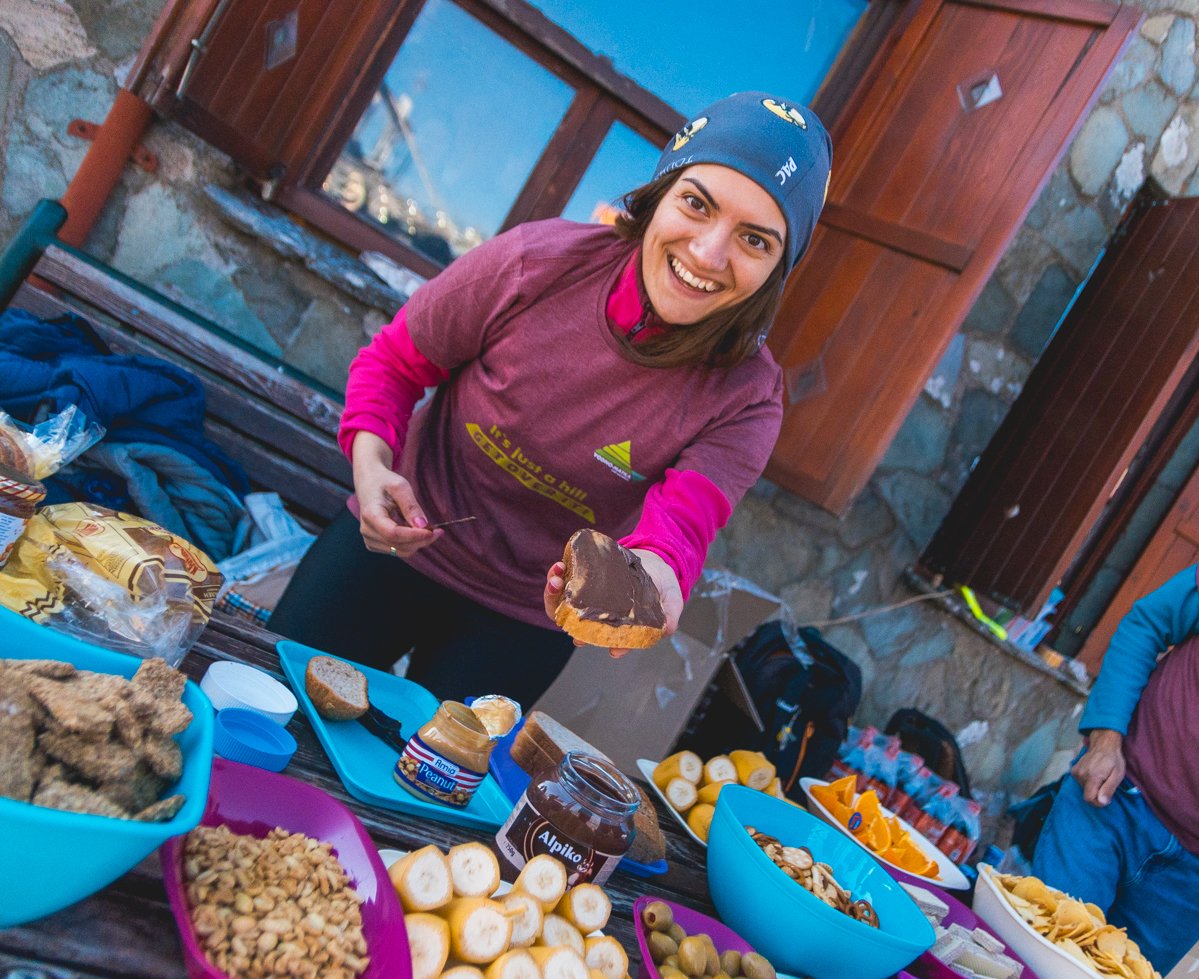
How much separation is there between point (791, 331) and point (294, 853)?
3245mm

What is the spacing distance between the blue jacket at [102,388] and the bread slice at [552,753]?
5.57 ft

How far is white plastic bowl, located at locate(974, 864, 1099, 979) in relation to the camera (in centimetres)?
145

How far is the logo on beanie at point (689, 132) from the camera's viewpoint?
1601 millimetres

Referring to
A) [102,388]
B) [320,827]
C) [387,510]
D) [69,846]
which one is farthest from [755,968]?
[102,388]

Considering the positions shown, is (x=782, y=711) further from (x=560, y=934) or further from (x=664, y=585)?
(x=560, y=934)

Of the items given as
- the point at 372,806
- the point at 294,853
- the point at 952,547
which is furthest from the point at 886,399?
the point at 294,853

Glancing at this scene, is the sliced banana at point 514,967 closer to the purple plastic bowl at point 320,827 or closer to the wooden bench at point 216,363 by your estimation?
the purple plastic bowl at point 320,827

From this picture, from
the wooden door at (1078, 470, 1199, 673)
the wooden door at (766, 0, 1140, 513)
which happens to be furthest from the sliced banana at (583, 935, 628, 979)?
the wooden door at (1078, 470, 1199, 673)

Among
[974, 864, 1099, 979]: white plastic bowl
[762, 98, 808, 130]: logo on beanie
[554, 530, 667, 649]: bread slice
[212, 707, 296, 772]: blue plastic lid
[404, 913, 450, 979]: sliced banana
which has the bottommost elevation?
[212, 707, 296, 772]: blue plastic lid

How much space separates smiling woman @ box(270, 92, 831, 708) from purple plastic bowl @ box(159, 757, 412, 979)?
60cm

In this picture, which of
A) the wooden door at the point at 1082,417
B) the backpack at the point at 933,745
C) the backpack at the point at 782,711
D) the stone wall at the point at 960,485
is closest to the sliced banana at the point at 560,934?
the backpack at the point at 782,711

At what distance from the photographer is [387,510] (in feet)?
5.11

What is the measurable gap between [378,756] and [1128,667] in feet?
7.78

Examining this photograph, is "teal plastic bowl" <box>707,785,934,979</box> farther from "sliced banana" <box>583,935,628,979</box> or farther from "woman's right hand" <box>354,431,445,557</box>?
"woman's right hand" <box>354,431,445,557</box>
